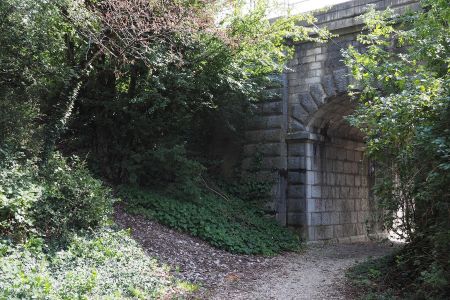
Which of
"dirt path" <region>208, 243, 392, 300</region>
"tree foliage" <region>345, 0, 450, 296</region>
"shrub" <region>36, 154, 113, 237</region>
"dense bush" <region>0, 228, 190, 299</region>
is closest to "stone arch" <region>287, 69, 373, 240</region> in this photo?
"dirt path" <region>208, 243, 392, 300</region>

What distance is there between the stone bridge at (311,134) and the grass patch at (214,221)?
1152 millimetres

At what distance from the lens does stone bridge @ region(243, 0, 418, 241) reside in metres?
10.6

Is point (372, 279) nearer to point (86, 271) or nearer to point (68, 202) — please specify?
point (86, 271)

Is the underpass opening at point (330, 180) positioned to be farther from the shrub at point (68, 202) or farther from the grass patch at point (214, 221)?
the shrub at point (68, 202)

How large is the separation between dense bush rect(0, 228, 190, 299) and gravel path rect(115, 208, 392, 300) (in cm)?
48

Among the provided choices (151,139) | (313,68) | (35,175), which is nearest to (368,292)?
(35,175)

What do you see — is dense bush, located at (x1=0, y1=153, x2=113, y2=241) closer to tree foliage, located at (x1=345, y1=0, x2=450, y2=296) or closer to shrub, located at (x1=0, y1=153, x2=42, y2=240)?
shrub, located at (x1=0, y1=153, x2=42, y2=240)

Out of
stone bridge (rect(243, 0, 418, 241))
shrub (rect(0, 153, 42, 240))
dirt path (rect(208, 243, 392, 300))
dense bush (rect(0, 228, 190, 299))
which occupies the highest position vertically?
stone bridge (rect(243, 0, 418, 241))

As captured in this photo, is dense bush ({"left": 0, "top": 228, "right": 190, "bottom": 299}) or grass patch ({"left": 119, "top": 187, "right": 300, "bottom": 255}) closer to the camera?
dense bush ({"left": 0, "top": 228, "right": 190, "bottom": 299})

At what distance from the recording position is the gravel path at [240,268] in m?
6.20

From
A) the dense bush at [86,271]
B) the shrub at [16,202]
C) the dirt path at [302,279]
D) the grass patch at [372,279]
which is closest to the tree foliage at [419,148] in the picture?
the grass patch at [372,279]

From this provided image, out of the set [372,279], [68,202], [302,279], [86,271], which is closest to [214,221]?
[302,279]

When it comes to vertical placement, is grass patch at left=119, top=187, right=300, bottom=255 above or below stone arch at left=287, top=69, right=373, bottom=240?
below

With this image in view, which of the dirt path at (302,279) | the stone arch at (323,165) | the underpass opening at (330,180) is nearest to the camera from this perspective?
the dirt path at (302,279)
